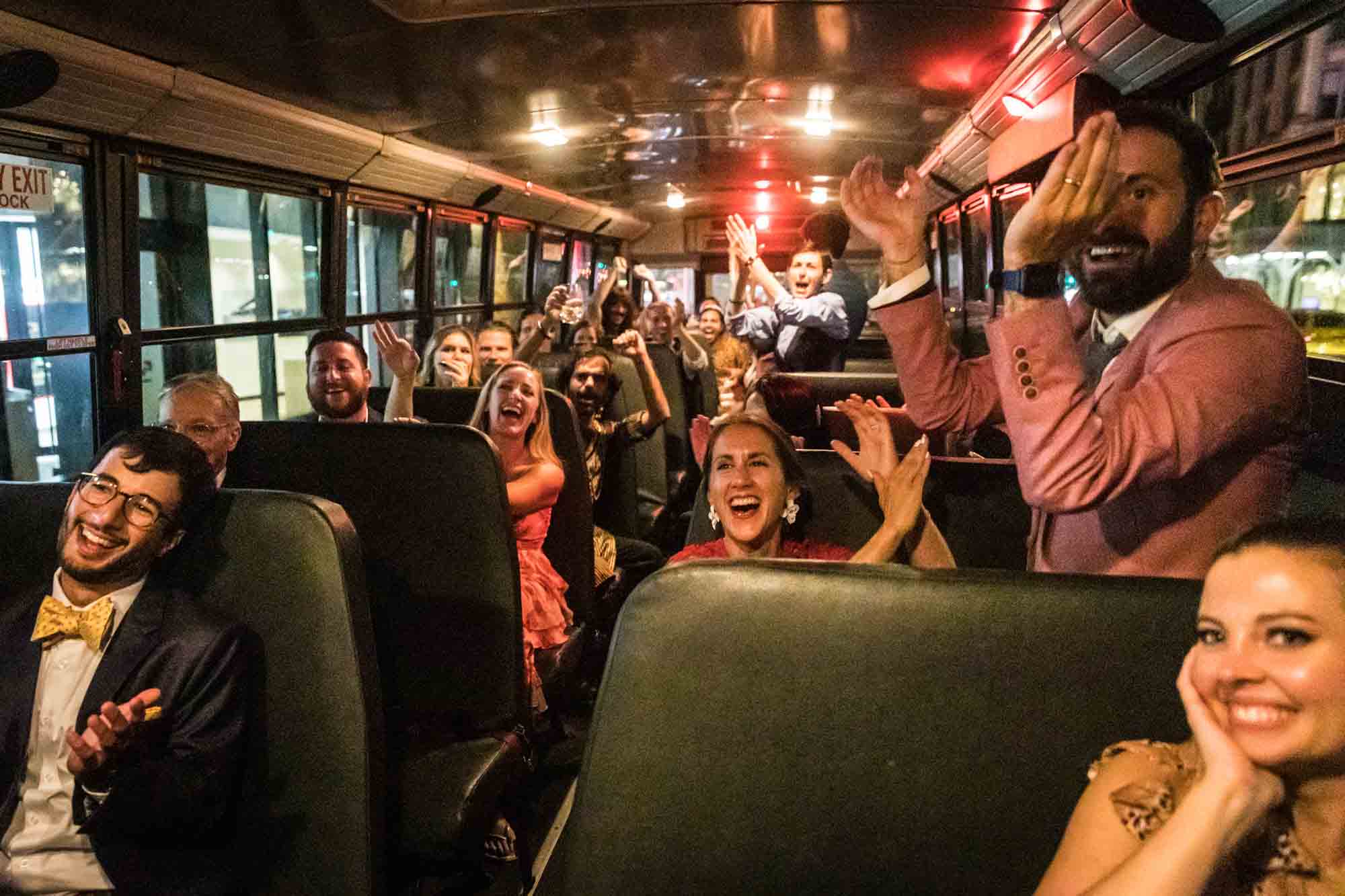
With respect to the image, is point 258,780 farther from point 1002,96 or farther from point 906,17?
point 1002,96

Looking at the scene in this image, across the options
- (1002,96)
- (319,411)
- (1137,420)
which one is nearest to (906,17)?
(1002,96)

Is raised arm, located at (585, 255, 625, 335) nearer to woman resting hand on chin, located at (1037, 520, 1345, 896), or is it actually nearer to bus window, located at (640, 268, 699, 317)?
woman resting hand on chin, located at (1037, 520, 1345, 896)

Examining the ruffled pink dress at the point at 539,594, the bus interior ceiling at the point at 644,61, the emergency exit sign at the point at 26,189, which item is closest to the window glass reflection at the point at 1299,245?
the bus interior ceiling at the point at 644,61

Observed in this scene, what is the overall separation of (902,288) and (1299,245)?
1.78m

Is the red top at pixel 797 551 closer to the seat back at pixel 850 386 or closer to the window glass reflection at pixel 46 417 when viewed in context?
the seat back at pixel 850 386

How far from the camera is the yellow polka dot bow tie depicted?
169cm

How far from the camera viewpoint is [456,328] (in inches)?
189

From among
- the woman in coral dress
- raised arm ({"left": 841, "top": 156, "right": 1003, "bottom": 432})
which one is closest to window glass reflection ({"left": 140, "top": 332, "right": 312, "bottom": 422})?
the woman in coral dress

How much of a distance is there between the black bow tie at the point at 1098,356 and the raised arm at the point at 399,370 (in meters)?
2.50

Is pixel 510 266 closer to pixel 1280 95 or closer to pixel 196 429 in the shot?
pixel 196 429

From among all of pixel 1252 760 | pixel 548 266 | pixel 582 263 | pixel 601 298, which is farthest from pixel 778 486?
pixel 582 263

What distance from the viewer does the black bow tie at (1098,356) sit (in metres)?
1.68

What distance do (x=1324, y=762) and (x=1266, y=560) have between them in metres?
0.21

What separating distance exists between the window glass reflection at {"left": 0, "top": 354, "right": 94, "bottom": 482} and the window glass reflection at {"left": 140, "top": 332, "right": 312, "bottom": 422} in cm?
22
